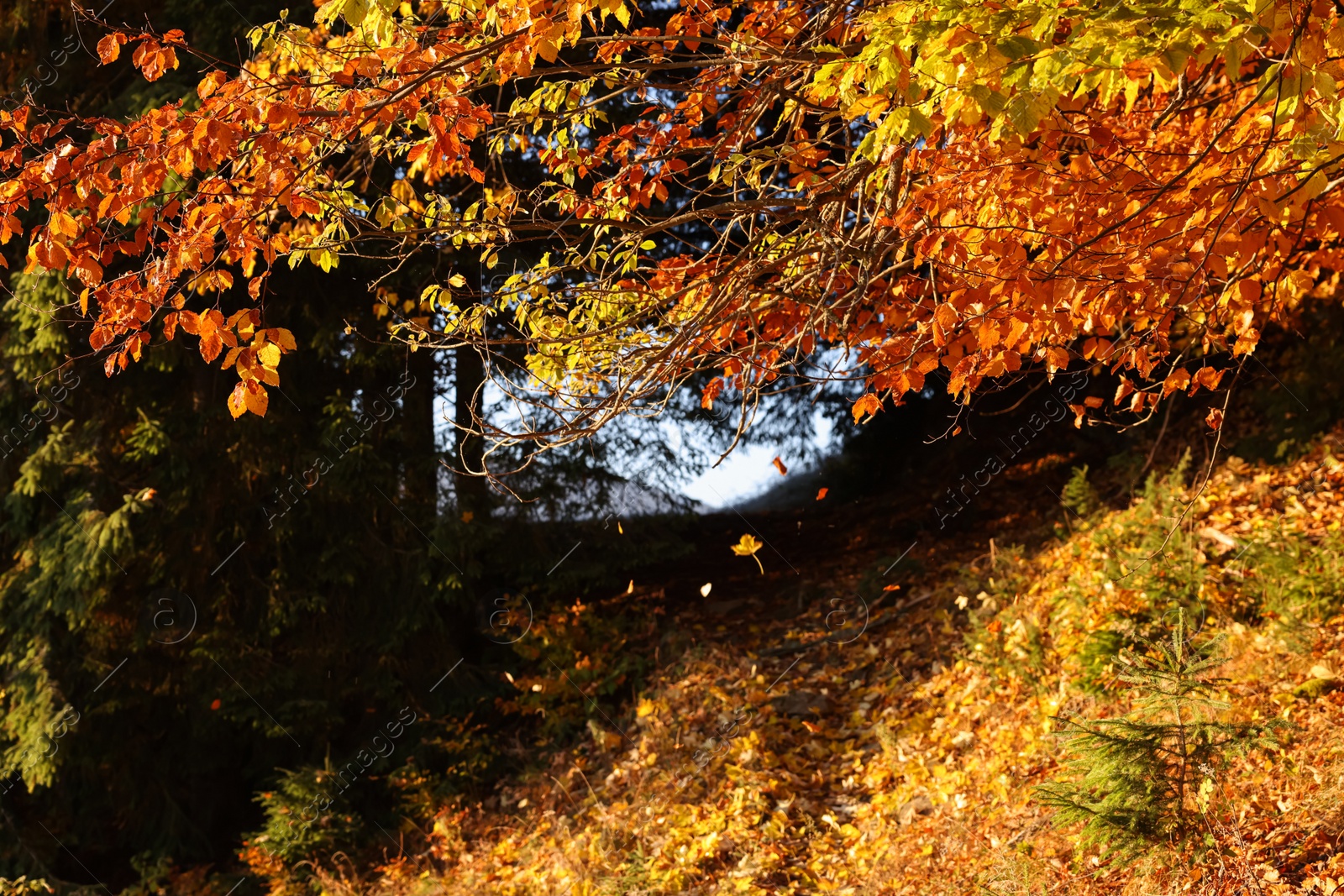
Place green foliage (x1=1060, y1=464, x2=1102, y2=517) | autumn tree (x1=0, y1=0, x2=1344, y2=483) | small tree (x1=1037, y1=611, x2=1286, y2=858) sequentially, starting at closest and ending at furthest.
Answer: autumn tree (x1=0, y1=0, x2=1344, y2=483) < small tree (x1=1037, y1=611, x2=1286, y2=858) < green foliage (x1=1060, y1=464, x2=1102, y2=517)

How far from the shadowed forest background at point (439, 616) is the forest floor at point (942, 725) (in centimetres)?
4

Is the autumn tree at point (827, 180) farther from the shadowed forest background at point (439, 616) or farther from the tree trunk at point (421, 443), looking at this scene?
the tree trunk at point (421, 443)

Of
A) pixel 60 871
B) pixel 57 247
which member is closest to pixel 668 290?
pixel 57 247

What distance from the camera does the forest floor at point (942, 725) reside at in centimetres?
465

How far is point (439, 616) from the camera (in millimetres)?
8727

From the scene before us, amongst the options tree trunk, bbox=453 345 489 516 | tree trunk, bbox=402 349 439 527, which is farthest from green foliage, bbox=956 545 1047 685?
tree trunk, bbox=402 349 439 527

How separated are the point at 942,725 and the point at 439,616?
14.4 ft

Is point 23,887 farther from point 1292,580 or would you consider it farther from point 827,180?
point 1292,580

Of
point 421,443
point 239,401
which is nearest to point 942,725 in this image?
point 421,443

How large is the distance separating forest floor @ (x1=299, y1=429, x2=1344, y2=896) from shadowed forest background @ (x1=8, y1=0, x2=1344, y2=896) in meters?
0.04

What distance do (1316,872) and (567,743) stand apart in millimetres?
5673

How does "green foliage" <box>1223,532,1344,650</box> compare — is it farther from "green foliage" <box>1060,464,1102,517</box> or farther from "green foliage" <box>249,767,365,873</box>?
"green foliage" <box>249,767,365,873</box>

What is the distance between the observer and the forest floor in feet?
15.3

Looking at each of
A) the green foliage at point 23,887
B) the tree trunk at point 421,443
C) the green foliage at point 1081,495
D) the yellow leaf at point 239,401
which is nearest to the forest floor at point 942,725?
the green foliage at point 1081,495
